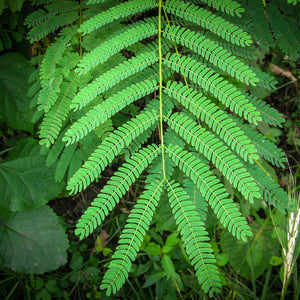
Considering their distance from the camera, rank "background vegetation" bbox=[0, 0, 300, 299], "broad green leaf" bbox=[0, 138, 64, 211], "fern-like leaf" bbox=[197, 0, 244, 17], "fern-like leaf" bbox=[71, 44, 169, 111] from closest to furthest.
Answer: "fern-like leaf" bbox=[71, 44, 169, 111] < "fern-like leaf" bbox=[197, 0, 244, 17] < "background vegetation" bbox=[0, 0, 300, 299] < "broad green leaf" bbox=[0, 138, 64, 211]

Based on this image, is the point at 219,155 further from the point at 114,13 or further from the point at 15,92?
the point at 15,92

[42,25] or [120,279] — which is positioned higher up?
[42,25]

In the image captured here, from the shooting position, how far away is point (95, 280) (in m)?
2.89

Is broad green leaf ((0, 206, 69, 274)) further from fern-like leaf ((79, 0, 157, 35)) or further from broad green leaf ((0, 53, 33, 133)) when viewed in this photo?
fern-like leaf ((79, 0, 157, 35))

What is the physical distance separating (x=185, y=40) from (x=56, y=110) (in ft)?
3.58

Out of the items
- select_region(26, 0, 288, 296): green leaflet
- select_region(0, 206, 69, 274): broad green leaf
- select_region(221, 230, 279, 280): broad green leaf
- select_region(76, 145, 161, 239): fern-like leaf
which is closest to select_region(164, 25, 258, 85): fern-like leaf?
select_region(26, 0, 288, 296): green leaflet

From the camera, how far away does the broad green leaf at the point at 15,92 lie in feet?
8.23

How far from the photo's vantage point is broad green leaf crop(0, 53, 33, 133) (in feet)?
8.23

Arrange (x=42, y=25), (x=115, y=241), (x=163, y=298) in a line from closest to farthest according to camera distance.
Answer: (x=42, y=25), (x=163, y=298), (x=115, y=241)

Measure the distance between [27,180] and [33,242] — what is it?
76 cm

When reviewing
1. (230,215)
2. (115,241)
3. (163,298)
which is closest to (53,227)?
(115,241)

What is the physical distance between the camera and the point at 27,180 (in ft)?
8.82

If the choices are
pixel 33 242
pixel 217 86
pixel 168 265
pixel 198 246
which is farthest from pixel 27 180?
pixel 217 86

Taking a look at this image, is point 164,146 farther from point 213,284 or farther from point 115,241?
point 115,241
